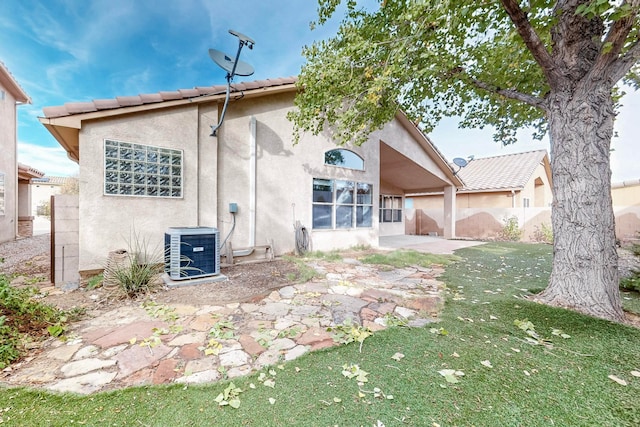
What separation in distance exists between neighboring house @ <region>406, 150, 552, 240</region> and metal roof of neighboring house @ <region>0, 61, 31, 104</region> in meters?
19.1

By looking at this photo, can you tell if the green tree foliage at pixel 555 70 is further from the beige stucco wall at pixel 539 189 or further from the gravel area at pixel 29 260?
the beige stucco wall at pixel 539 189

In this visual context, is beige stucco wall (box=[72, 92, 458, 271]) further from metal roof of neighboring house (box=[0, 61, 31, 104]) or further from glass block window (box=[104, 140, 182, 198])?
metal roof of neighboring house (box=[0, 61, 31, 104])

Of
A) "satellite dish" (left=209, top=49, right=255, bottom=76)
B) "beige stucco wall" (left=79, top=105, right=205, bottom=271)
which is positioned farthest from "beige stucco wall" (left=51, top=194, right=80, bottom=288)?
"satellite dish" (left=209, top=49, right=255, bottom=76)

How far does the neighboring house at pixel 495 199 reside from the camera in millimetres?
13059

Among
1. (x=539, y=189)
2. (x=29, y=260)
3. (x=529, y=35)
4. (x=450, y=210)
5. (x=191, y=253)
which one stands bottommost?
(x=29, y=260)

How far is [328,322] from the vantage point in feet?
10.4

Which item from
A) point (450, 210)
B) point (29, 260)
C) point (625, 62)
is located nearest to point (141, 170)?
point (29, 260)

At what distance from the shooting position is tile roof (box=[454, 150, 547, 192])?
46.8ft

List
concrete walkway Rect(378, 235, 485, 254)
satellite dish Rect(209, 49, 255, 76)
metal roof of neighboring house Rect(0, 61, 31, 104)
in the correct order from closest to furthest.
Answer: satellite dish Rect(209, 49, 255, 76)
metal roof of neighboring house Rect(0, 61, 31, 104)
concrete walkway Rect(378, 235, 485, 254)

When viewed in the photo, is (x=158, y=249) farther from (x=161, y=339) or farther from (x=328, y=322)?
(x=328, y=322)

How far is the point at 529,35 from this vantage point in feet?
10.9

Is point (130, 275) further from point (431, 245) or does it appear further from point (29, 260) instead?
point (431, 245)

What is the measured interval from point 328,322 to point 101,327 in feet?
8.99

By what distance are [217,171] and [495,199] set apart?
15.3m
